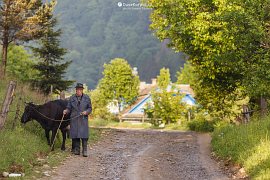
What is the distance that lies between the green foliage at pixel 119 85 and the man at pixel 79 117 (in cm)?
6499

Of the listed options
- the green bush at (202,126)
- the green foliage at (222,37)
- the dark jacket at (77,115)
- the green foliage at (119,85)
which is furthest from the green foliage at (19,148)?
the green foliage at (119,85)

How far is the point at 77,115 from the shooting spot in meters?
14.8

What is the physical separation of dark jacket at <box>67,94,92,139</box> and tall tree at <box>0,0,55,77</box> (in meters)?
14.9

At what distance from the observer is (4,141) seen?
1298cm

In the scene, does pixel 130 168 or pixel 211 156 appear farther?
pixel 211 156

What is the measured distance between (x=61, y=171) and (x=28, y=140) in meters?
2.78

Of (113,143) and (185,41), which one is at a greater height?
(185,41)

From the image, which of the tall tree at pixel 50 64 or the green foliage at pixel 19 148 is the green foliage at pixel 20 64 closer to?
the tall tree at pixel 50 64

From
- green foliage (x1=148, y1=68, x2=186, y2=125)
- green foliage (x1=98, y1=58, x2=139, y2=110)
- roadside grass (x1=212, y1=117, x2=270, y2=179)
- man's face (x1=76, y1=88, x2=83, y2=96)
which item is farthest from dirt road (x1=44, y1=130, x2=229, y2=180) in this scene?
green foliage (x1=98, y1=58, x2=139, y2=110)

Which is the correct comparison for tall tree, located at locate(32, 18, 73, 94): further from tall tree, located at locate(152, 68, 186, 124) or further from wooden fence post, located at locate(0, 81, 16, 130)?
tall tree, located at locate(152, 68, 186, 124)

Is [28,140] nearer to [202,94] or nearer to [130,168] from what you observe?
[130,168]

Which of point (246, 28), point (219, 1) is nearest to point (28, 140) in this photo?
point (246, 28)

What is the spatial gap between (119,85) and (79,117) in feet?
215

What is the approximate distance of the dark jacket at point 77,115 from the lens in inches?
579
